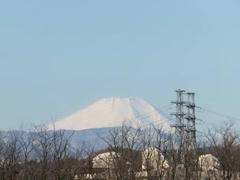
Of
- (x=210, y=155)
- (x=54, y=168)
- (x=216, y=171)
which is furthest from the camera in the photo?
(x=210, y=155)

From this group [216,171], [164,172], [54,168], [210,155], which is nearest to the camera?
[54,168]

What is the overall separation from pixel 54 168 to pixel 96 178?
329cm

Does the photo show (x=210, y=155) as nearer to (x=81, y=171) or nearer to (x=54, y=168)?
(x=81, y=171)

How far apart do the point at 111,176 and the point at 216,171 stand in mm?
11537

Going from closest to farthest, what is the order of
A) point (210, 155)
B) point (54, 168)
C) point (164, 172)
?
point (54, 168), point (164, 172), point (210, 155)

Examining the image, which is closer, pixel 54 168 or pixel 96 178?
pixel 54 168

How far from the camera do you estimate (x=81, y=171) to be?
120ft

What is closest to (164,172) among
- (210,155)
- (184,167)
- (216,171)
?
(184,167)

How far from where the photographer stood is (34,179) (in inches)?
1385

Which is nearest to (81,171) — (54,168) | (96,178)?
(96,178)

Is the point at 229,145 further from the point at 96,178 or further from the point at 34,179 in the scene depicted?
the point at 34,179

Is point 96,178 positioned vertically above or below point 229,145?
below

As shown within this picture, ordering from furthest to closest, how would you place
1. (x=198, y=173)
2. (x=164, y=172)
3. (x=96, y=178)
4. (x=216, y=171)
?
1. (x=216, y=171)
2. (x=198, y=173)
3. (x=164, y=172)
4. (x=96, y=178)

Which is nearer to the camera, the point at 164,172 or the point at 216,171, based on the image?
the point at 164,172
